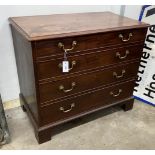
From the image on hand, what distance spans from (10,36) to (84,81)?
681 mm

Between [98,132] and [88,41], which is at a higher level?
[88,41]

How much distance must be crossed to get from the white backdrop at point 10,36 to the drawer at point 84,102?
1.72 ft

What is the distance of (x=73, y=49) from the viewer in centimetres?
128

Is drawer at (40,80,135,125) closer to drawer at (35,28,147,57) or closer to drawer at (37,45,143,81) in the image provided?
drawer at (37,45,143,81)

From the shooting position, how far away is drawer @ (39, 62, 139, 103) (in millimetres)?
1347

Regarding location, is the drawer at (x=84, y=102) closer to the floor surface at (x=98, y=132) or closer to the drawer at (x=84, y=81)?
the drawer at (x=84, y=81)

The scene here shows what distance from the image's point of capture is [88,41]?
1312 millimetres

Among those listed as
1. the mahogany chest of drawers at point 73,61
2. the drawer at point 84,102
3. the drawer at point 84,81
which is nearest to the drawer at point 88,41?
the mahogany chest of drawers at point 73,61

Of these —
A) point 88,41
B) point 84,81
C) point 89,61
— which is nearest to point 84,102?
point 84,81

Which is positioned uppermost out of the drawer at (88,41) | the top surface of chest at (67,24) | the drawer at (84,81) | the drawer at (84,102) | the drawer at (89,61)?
the top surface of chest at (67,24)

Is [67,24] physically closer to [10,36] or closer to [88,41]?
[88,41]

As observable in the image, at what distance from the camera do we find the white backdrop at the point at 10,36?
1.53m
